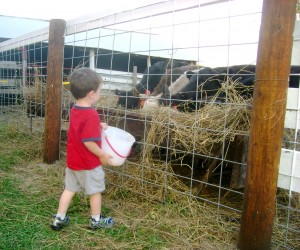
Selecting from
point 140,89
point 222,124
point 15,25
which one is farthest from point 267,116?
point 15,25

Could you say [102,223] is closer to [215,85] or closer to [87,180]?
[87,180]

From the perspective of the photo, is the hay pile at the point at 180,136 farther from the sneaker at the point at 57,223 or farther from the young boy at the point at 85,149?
the sneaker at the point at 57,223

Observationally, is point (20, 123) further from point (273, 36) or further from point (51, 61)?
point (273, 36)

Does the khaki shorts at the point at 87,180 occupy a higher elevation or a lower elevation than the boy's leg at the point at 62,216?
higher

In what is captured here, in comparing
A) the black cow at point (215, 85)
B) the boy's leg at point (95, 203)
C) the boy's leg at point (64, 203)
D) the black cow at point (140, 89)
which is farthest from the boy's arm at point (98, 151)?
the black cow at point (140, 89)

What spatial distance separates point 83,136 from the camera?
2283 millimetres

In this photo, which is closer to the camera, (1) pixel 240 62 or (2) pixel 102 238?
(2) pixel 102 238

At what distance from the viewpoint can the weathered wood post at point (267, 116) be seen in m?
1.83

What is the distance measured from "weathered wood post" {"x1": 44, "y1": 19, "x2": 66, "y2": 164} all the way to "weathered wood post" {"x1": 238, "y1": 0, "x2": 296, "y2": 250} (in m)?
2.72

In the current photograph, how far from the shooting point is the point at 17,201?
2.84 meters

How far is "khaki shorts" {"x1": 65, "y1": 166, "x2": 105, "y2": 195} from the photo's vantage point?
2.38m

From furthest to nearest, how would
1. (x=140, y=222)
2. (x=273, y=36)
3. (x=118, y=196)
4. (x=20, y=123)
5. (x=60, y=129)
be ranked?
(x=20, y=123) → (x=60, y=129) → (x=118, y=196) → (x=140, y=222) → (x=273, y=36)

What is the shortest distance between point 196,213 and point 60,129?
2201 millimetres

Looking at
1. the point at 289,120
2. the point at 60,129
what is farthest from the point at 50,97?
the point at 289,120
